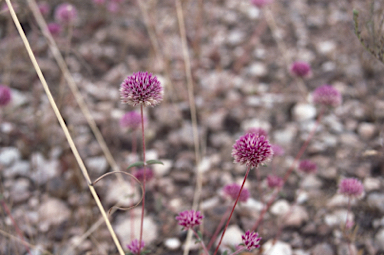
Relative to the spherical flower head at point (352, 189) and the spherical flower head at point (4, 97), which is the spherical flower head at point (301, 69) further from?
the spherical flower head at point (4, 97)

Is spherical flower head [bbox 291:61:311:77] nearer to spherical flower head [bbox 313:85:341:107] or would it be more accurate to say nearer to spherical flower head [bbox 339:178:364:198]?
spherical flower head [bbox 313:85:341:107]

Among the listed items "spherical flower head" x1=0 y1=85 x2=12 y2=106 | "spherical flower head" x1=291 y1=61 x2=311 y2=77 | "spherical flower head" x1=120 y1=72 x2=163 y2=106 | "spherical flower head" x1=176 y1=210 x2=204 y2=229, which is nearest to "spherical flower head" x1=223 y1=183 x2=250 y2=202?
"spherical flower head" x1=176 y1=210 x2=204 y2=229

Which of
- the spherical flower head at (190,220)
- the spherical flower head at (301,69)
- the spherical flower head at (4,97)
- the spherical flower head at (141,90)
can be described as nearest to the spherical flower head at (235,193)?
the spherical flower head at (190,220)

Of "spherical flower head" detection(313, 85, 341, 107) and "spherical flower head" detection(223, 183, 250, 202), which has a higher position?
"spherical flower head" detection(313, 85, 341, 107)

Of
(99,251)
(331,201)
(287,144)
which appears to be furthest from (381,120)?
(99,251)

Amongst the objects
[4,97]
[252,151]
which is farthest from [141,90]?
[4,97]

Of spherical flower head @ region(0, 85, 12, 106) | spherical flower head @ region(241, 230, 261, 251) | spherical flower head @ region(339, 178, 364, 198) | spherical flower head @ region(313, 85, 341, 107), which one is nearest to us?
spherical flower head @ region(241, 230, 261, 251)

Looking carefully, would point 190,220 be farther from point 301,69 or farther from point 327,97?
point 301,69
